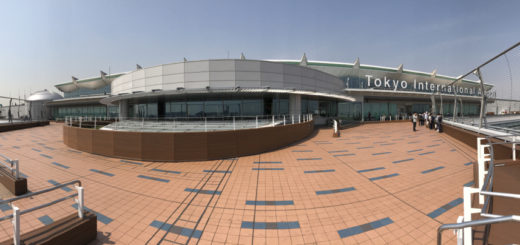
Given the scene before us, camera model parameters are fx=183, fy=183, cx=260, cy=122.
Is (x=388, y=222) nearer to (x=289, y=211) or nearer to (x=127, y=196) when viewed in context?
(x=289, y=211)

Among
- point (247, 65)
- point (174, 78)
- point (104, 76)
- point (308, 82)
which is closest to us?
point (247, 65)

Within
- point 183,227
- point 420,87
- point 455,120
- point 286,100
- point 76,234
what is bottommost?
point 183,227

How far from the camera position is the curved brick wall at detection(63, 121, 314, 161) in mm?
8984

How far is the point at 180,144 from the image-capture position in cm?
896

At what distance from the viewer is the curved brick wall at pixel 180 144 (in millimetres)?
8984

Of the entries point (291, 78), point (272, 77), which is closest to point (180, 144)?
point (272, 77)

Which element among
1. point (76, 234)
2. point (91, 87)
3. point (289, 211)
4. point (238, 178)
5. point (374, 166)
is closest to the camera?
point (76, 234)

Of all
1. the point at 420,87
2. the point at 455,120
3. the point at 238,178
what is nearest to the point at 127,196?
the point at 238,178

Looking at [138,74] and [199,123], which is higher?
[138,74]

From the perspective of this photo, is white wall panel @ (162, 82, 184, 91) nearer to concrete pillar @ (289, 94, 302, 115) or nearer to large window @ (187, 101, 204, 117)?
large window @ (187, 101, 204, 117)

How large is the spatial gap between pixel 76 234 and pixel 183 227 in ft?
6.01

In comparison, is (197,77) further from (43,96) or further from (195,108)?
(43,96)

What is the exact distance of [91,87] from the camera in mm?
41562

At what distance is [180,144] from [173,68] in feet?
34.2
